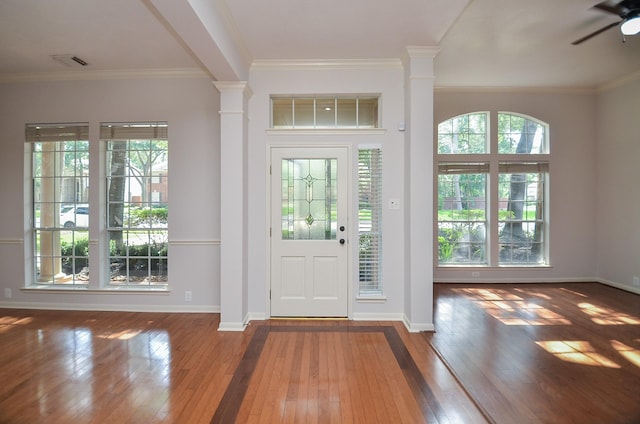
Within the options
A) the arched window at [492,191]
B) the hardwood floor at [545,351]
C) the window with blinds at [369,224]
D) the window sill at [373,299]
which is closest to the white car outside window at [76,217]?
the window with blinds at [369,224]

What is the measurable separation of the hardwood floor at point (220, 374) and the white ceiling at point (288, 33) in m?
2.73

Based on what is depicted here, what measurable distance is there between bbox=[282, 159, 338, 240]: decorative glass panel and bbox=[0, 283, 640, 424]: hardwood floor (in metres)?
1.08

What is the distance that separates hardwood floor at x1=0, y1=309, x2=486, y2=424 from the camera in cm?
209

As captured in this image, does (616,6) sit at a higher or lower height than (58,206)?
higher

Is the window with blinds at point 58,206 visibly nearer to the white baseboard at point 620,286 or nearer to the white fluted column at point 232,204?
the white fluted column at point 232,204

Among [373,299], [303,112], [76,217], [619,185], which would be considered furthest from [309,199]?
[619,185]

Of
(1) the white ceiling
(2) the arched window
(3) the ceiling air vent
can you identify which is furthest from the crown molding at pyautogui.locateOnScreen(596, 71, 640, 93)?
(3) the ceiling air vent

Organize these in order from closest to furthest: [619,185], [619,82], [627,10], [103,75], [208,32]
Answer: [208,32], [627,10], [103,75], [619,82], [619,185]

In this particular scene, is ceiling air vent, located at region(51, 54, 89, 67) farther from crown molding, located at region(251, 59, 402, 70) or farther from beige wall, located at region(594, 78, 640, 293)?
beige wall, located at region(594, 78, 640, 293)

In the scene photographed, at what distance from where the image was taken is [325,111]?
3875mm

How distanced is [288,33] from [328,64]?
71 cm

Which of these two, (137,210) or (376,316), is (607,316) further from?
(137,210)

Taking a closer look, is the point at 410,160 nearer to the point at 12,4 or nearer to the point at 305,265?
the point at 305,265

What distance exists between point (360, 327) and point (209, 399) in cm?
179
